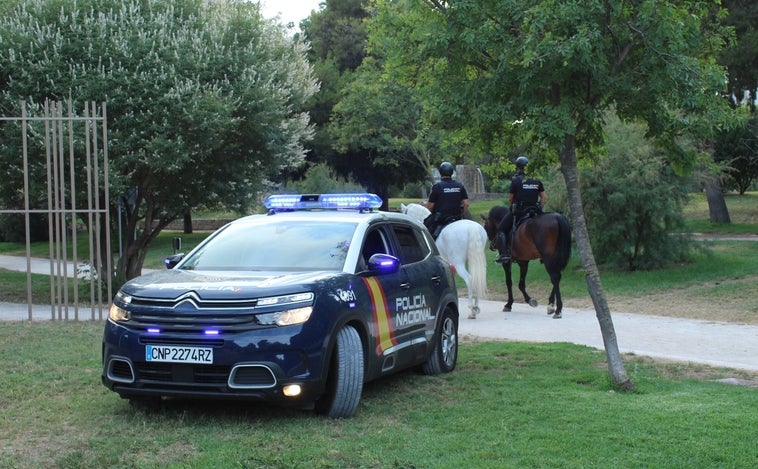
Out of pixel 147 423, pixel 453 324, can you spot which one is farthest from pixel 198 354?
pixel 453 324

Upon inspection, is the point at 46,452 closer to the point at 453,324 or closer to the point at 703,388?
the point at 453,324

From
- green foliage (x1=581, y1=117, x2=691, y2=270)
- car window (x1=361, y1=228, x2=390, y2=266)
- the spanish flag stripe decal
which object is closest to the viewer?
the spanish flag stripe decal

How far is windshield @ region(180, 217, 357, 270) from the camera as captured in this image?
7996 mm

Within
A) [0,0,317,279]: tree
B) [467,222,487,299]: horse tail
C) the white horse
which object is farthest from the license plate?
[0,0,317,279]: tree

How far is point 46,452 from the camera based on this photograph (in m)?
6.28

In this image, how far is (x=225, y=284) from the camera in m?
7.15

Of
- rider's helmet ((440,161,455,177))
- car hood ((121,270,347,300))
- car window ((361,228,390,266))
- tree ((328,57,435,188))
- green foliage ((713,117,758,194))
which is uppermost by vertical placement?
tree ((328,57,435,188))

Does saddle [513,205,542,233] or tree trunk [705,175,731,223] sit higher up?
saddle [513,205,542,233]

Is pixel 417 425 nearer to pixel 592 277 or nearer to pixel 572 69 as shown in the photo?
pixel 592 277

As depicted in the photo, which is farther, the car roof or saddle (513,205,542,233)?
saddle (513,205,542,233)

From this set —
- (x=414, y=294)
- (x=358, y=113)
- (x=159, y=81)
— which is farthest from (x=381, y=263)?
(x=358, y=113)

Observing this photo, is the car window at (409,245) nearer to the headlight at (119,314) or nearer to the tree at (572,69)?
the tree at (572,69)

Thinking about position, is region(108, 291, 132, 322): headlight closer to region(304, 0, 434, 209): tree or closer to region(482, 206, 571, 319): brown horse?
region(482, 206, 571, 319): brown horse

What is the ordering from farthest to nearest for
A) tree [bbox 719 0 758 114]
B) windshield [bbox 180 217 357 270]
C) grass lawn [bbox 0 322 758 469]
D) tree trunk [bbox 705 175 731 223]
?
tree trunk [bbox 705 175 731 223] < tree [bbox 719 0 758 114] < windshield [bbox 180 217 357 270] < grass lawn [bbox 0 322 758 469]
